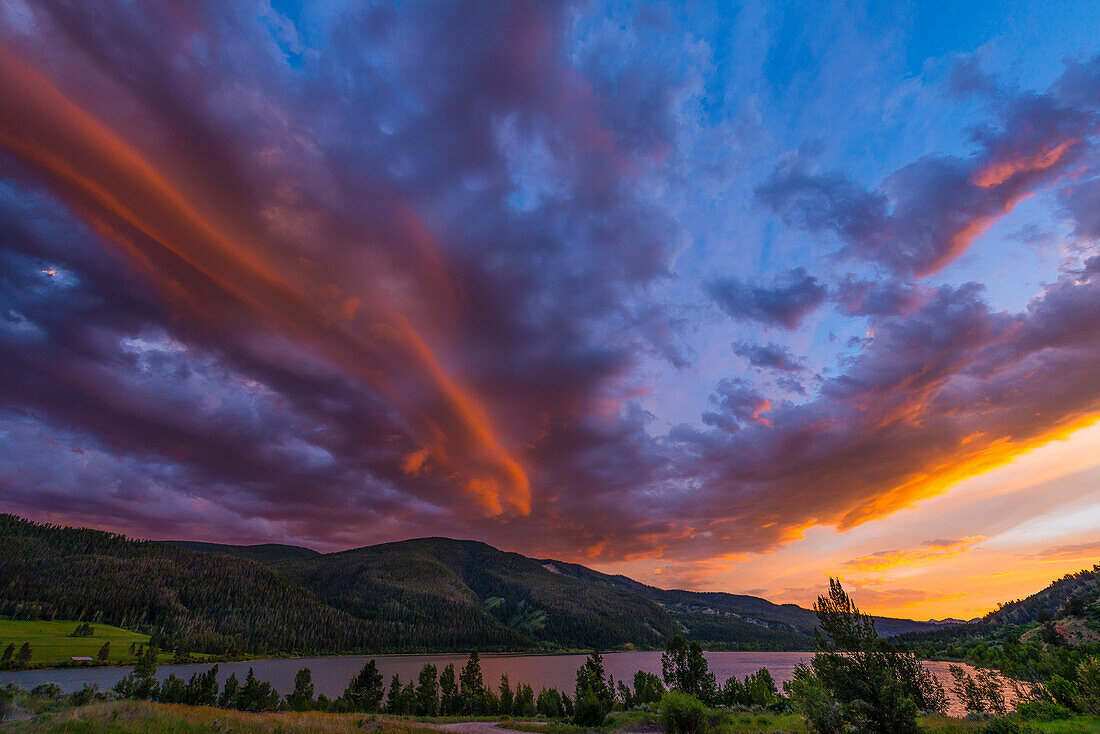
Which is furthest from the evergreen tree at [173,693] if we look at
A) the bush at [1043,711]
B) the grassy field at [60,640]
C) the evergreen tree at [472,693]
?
the grassy field at [60,640]

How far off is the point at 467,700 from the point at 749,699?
46.0m

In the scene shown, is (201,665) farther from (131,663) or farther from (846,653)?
(846,653)

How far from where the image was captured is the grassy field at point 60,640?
15112 cm

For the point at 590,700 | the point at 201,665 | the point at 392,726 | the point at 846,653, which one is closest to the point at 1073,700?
the point at 846,653

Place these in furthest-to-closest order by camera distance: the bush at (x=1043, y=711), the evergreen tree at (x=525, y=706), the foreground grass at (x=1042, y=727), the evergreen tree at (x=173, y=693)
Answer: the evergreen tree at (x=525, y=706) → the evergreen tree at (x=173, y=693) → the bush at (x=1043, y=711) → the foreground grass at (x=1042, y=727)

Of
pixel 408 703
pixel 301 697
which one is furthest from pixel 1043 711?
pixel 301 697

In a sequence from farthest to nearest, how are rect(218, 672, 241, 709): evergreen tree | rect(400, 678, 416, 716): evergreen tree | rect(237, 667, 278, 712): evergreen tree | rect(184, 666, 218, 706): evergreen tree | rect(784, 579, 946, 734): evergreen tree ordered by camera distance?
rect(400, 678, 416, 716): evergreen tree
rect(218, 672, 241, 709): evergreen tree
rect(237, 667, 278, 712): evergreen tree
rect(184, 666, 218, 706): evergreen tree
rect(784, 579, 946, 734): evergreen tree

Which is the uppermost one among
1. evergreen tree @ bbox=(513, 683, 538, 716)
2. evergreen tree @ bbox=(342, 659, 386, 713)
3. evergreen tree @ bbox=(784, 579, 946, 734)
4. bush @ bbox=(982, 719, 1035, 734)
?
evergreen tree @ bbox=(784, 579, 946, 734)

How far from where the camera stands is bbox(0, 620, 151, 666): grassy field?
15112 cm

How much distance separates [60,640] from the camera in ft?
555

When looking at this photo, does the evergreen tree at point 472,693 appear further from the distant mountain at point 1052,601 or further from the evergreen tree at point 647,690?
the distant mountain at point 1052,601

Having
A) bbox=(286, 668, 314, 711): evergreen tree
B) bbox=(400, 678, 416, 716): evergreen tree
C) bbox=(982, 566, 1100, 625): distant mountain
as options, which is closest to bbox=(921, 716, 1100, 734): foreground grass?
bbox=(400, 678, 416, 716): evergreen tree

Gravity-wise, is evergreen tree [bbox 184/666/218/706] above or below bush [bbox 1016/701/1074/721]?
above

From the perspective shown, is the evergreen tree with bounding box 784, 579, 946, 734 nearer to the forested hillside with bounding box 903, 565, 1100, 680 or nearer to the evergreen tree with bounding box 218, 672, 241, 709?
the forested hillside with bounding box 903, 565, 1100, 680
